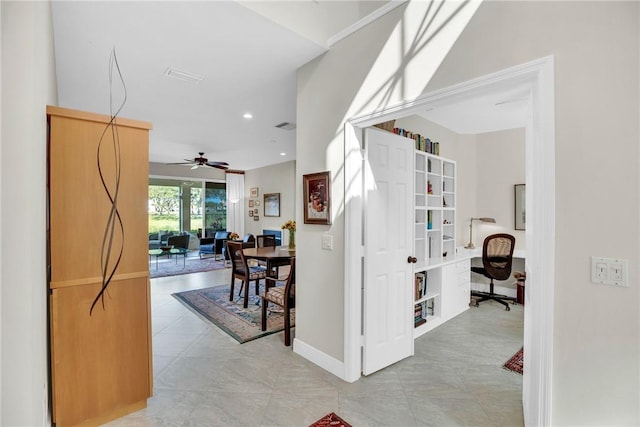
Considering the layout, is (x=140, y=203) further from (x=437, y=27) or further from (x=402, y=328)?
(x=402, y=328)

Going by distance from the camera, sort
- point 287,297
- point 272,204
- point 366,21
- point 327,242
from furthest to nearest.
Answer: point 272,204, point 287,297, point 327,242, point 366,21

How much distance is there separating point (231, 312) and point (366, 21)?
12.3ft

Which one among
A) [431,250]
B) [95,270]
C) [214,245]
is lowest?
[214,245]

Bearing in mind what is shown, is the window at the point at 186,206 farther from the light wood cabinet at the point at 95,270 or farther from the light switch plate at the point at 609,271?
the light switch plate at the point at 609,271

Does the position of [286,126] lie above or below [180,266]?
above

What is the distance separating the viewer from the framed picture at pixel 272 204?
8.85 m

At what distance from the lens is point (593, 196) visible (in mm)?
1339

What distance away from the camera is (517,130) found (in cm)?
496

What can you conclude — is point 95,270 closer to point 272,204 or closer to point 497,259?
point 497,259

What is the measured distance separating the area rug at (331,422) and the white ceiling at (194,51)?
284cm

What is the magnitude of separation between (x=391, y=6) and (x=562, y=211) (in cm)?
176

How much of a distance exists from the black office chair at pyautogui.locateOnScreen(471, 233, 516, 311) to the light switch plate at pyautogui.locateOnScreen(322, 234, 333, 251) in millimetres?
3082

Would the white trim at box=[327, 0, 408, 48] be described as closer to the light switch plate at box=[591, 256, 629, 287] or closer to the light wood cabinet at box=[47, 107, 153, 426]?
the light wood cabinet at box=[47, 107, 153, 426]

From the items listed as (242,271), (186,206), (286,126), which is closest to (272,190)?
(186,206)
